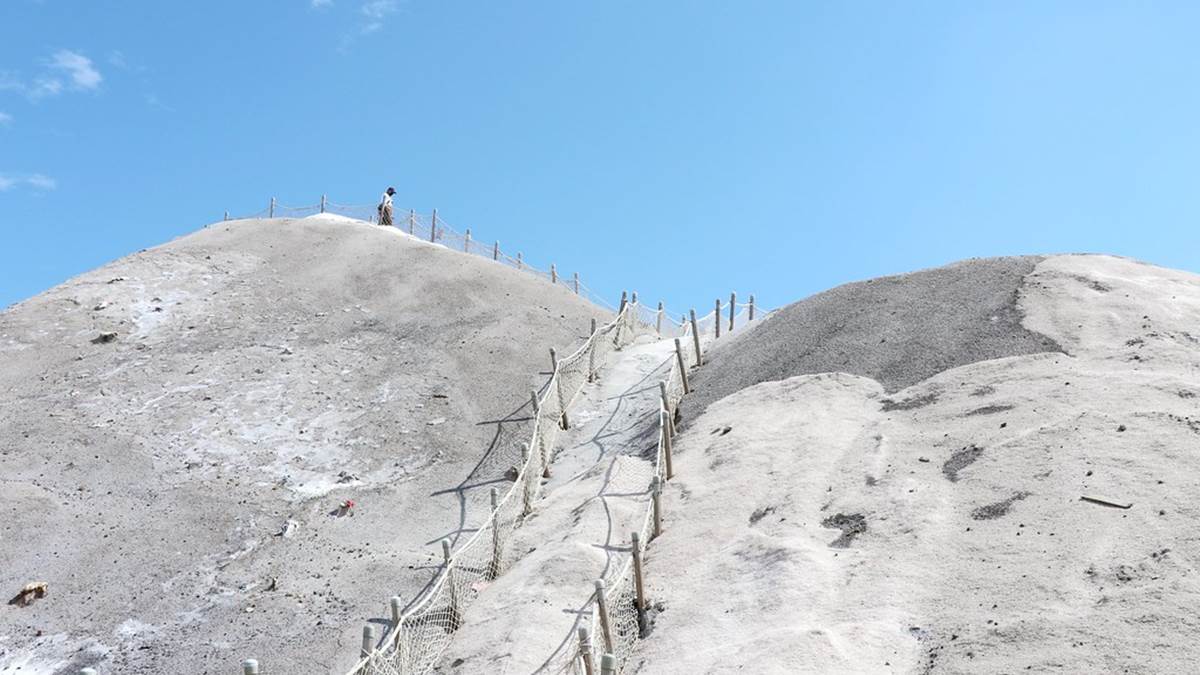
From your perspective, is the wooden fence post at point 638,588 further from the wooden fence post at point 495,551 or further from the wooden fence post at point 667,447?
the wooden fence post at point 667,447

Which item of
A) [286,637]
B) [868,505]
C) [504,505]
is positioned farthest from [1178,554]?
[286,637]

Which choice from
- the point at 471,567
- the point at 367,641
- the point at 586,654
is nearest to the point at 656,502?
the point at 471,567

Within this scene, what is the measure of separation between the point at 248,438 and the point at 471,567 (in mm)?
6153

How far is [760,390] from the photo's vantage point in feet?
53.8

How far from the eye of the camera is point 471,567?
13328 millimetres

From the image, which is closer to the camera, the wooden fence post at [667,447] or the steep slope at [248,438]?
the steep slope at [248,438]

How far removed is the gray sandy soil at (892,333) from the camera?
51.1ft

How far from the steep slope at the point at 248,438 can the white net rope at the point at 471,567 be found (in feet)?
2.19

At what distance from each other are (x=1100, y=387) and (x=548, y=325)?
11.3m

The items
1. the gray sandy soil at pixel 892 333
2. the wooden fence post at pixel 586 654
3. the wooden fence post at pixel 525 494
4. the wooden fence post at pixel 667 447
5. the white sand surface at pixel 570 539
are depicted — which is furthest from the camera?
the gray sandy soil at pixel 892 333

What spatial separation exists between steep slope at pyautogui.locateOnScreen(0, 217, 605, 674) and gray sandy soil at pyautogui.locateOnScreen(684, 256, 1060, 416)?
396cm

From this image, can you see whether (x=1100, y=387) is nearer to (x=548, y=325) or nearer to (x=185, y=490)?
(x=548, y=325)

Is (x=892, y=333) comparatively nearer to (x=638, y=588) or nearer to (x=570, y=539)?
(x=570, y=539)

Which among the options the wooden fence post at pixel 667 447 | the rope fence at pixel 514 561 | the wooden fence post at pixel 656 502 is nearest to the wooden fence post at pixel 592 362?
the rope fence at pixel 514 561
